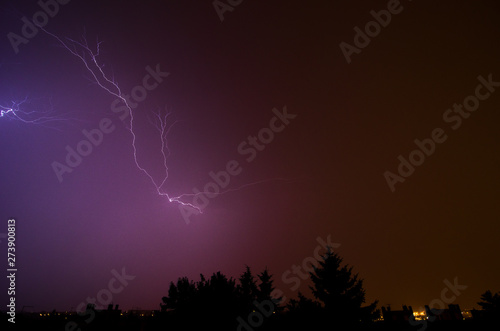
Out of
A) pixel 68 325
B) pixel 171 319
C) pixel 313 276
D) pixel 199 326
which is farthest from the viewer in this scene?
pixel 313 276

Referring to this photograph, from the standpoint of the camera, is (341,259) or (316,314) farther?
(341,259)

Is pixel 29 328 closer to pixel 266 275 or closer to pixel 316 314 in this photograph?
pixel 316 314

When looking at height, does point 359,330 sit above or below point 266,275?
below

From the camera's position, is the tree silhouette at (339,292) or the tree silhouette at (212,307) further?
the tree silhouette at (339,292)

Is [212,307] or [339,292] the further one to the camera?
[339,292]

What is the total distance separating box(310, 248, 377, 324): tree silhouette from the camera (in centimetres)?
1351

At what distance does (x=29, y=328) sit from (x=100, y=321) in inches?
109

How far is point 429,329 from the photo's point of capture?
12039 mm

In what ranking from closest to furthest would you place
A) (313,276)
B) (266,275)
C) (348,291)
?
(348,291) < (313,276) < (266,275)

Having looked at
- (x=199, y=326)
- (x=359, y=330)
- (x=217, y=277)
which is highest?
(x=217, y=277)

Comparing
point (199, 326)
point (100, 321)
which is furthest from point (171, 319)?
point (100, 321)

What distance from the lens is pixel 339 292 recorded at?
558 inches

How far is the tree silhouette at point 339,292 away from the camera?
13515 millimetres

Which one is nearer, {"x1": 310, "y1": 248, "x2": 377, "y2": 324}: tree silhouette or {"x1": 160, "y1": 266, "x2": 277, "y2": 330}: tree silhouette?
{"x1": 160, "y1": 266, "x2": 277, "y2": 330}: tree silhouette
